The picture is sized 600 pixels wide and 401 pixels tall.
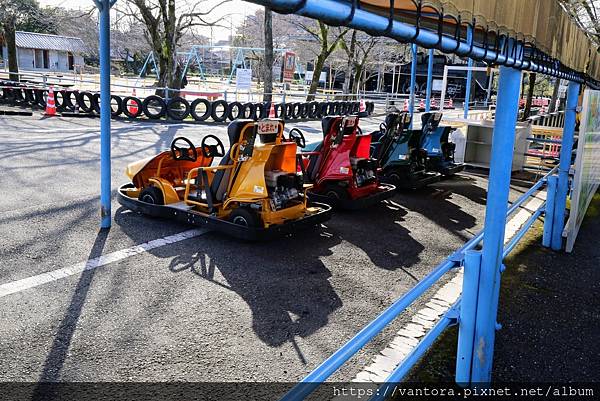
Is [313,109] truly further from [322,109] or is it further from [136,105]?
[136,105]

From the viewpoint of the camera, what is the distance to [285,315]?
13.6 ft

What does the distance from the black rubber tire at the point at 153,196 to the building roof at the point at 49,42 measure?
45.7 m

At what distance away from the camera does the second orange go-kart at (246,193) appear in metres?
5.78

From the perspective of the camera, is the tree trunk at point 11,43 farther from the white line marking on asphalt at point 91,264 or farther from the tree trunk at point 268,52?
the white line marking on asphalt at point 91,264

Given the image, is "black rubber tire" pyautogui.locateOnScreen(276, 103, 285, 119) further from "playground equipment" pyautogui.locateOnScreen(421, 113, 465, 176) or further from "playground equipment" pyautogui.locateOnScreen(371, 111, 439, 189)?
"playground equipment" pyautogui.locateOnScreen(371, 111, 439, 189)

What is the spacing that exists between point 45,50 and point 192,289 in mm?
51366

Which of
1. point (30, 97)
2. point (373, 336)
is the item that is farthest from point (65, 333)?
point (30, 97)

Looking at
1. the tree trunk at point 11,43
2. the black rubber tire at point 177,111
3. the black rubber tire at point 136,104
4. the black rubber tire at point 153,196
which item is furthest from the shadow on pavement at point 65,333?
the tree trunk at point 11,43

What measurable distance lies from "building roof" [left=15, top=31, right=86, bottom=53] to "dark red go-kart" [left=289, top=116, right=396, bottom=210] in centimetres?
4545

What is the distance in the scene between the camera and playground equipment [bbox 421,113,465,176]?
9836 mm

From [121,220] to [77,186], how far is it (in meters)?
1.86

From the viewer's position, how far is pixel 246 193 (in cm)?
582

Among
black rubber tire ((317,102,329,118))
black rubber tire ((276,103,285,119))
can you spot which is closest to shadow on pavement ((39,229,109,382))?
black rubber tire ((276,103,285,119))

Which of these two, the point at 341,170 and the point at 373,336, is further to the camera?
the point at 341,170
